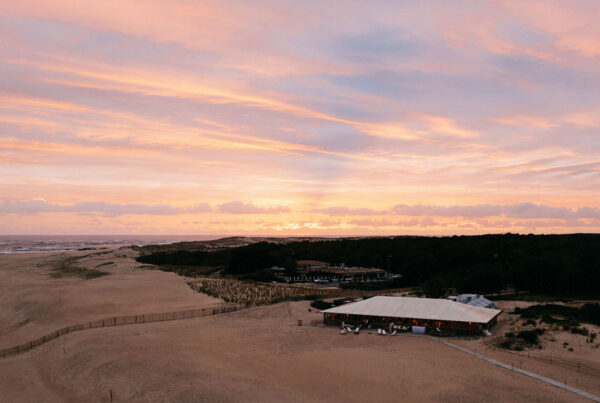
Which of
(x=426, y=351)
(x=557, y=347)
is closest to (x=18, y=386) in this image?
(x=426, y=351)

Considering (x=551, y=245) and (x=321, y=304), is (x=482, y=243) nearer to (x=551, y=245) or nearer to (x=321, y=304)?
(x=551, y=245)

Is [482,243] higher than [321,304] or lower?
higher

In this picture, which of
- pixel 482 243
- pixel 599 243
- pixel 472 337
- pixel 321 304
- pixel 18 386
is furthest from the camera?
pixel 482 243

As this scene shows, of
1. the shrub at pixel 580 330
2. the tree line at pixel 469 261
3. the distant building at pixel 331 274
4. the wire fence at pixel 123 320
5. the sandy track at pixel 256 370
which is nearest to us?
the sandy track at pixel 256 370

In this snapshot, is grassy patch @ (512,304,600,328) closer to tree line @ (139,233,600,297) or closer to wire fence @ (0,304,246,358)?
tree line @ (139,233,600,297)

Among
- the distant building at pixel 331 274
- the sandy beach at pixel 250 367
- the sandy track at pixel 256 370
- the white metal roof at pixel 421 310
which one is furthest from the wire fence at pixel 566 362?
the distant building at pixel 331 274

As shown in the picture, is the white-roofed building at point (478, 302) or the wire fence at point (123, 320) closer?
the wire fence at point (123, 320)

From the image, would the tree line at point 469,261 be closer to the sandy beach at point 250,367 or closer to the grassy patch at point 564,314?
the grassy patch at point 564,314

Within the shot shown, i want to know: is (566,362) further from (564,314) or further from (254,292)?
(254,292)
